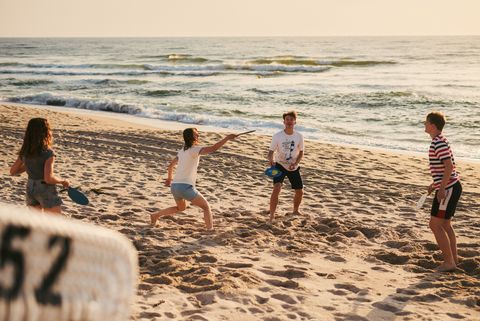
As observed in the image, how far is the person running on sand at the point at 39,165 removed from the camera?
5.18 metres

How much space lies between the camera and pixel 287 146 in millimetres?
7531

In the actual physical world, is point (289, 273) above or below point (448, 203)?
below

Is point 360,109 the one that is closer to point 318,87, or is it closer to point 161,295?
point 318,87

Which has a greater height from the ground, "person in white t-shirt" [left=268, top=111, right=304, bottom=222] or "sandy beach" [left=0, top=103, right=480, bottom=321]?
"person in white t-shirt" [left=268, top=111, right=304, bottom=222]

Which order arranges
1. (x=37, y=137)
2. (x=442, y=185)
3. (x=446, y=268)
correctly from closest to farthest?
(x=37, y=137)
(x=442, y=185)
(x=446, y=268)

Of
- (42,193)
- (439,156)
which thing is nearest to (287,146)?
(439,156)

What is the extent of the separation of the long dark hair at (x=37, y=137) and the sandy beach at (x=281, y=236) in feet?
5.19

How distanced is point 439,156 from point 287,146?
7.91ft

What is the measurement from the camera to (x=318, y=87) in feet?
107

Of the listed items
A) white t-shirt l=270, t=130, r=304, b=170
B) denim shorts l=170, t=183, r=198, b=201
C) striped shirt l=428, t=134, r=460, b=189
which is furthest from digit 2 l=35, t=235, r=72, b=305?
white t-shirt l=270, t=130, r=304, b=170

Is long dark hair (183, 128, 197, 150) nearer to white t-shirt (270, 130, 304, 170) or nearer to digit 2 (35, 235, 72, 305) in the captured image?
white t-shirt (270, 130, 304, 170)

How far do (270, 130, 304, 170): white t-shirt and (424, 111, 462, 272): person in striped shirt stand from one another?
2.17 m

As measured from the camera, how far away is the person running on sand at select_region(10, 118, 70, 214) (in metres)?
5.18

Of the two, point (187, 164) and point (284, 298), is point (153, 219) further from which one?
point (284, 298)
